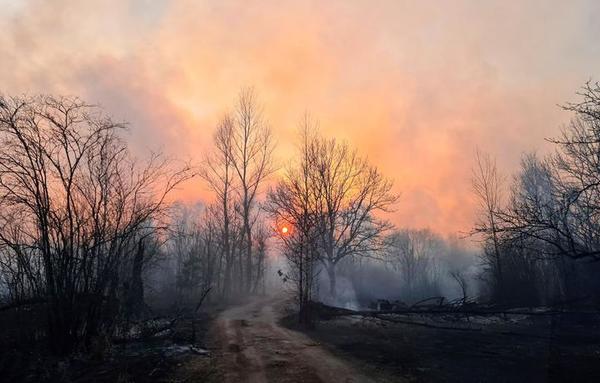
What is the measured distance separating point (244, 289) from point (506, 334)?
123ft

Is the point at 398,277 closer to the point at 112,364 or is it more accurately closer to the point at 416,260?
the point at 416,260

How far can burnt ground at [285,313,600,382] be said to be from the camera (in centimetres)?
991

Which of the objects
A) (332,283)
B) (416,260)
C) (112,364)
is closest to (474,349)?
(112,364)

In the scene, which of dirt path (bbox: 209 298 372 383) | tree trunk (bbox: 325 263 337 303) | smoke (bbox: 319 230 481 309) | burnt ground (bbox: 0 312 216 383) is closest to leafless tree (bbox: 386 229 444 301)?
smoke (bbox: 319 230 481 309)

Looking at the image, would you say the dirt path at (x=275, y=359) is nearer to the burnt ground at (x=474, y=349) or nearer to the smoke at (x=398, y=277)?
the burnt ground at (x=474, y=349)

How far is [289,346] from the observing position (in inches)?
557

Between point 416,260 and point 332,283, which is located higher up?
point 416,260

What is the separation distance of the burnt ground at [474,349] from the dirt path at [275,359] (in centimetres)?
75

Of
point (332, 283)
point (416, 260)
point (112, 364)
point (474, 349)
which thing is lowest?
point (474, 349)

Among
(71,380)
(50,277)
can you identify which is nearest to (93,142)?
(50,277)

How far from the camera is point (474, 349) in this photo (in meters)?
13.3

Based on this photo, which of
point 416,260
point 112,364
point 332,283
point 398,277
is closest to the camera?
point 112,364

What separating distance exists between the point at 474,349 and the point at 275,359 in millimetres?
6445

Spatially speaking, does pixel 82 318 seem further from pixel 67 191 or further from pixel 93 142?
pixel 93 142
